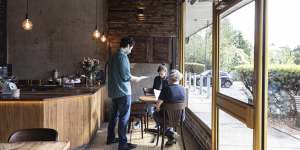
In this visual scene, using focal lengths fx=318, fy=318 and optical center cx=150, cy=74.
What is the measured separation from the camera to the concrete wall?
7.79 metres

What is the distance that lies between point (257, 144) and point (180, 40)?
214 inches

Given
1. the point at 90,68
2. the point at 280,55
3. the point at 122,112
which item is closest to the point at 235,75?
the point at 280,55

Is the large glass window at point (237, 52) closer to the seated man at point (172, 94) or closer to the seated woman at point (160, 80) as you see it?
the seated man at point (172, 94)

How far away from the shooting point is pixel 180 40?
8078 millimetres

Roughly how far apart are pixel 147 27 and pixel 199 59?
2206 millimetres

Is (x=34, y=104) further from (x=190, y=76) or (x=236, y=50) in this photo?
(x=190, y=76)

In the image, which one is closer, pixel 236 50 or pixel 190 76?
pixel 236 50

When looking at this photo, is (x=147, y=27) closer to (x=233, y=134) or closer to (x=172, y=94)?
(x=172, y=94)

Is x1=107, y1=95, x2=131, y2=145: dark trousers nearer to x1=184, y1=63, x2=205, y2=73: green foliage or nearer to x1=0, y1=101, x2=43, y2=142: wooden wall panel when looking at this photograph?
x1=0, y1=101, x2=43, y2=142: wooden wall panel

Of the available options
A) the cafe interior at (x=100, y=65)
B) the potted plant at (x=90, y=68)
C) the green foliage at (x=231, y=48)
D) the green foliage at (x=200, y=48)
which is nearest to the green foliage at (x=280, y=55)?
the green foliage at (x=231, y=48)

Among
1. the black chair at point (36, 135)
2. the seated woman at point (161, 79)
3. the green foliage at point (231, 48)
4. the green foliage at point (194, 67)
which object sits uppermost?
the green foliage at point (231, 48)

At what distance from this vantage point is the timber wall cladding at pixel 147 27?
26.4 feet

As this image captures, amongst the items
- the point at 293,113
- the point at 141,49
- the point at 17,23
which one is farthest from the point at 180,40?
the point at 293,113

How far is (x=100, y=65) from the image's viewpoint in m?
7.89
